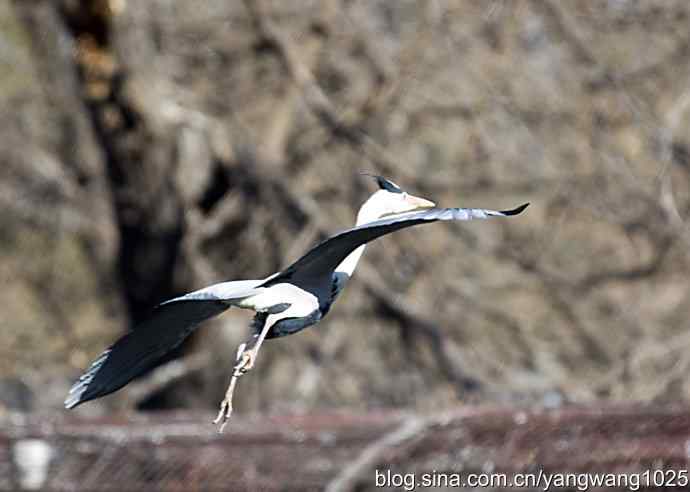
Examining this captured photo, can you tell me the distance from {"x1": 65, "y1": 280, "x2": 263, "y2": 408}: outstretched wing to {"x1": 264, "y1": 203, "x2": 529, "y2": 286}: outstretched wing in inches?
3.7

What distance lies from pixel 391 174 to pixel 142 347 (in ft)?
15.1

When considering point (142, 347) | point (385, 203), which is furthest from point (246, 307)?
point (385, 203)

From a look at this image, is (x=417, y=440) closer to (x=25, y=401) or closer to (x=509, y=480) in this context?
(x=509, y=480)

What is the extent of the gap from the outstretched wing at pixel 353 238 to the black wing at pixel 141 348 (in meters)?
0.17

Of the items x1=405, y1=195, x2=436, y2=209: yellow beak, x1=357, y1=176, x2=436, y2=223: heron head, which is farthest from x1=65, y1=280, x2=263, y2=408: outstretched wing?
x1=405, y1=195, x2=436, y2=209: yellow beak

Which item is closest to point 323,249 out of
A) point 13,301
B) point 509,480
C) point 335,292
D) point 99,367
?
point 335,292

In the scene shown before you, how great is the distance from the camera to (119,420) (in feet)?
17.9

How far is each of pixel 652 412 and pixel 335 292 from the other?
6.68ft

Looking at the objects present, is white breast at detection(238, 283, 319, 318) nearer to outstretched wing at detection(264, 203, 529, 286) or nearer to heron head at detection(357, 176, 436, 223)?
outstretched wing at detection(264, 203, 529, 286)

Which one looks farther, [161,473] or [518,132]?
[518,132]

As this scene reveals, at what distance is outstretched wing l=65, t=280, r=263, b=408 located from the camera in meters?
3.07

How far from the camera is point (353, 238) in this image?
9.43ft

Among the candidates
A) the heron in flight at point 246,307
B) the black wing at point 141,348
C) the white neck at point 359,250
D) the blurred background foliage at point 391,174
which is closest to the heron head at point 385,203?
the white neck at point 359,250

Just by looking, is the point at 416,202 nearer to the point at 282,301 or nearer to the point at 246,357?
the point at 282,301
